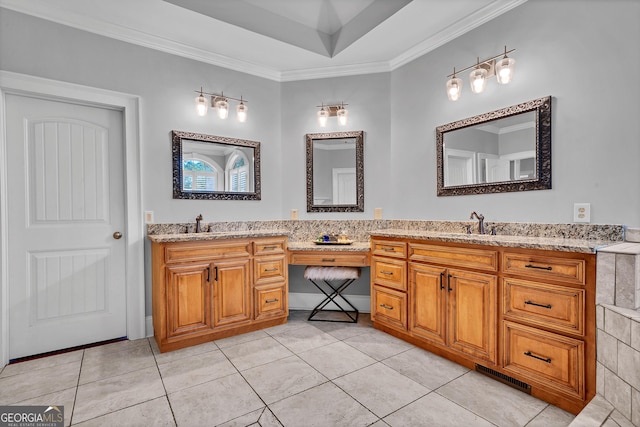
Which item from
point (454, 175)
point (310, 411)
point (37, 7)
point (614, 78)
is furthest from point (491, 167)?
point (37, 7)

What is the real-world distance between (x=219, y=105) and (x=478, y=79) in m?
2.39

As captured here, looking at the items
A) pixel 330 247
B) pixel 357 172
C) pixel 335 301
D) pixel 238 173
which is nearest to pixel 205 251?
pixel 238 173

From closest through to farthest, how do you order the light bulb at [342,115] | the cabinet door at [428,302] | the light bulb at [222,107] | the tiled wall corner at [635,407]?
the tiled wall corner at [635,407] < the cabinet door at [428,302] < the light bulb at [222,107] < the light bulb at [342,115]

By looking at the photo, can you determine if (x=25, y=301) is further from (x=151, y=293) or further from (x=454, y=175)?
(x=454, y=175)

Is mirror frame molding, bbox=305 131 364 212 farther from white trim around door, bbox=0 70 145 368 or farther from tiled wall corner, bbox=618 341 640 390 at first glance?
tiled wall corner, bbox=618 341 640 390

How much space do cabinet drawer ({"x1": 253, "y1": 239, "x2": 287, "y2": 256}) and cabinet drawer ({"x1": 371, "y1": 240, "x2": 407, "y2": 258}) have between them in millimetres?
887

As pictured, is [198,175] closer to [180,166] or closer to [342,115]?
[180,166]

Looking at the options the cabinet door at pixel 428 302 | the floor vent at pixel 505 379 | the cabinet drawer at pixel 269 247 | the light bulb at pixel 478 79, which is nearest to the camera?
the floor vent at pixel 505 379

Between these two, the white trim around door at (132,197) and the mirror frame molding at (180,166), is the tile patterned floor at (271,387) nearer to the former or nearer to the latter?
the white trim around door at (132,197)

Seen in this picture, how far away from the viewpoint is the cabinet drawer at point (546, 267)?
168 centimetres

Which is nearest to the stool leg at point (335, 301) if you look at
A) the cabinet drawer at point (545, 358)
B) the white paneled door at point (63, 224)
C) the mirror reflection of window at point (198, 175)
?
the cabinet drawer at point (545, 358)

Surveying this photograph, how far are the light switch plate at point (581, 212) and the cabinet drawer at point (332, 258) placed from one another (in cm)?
161

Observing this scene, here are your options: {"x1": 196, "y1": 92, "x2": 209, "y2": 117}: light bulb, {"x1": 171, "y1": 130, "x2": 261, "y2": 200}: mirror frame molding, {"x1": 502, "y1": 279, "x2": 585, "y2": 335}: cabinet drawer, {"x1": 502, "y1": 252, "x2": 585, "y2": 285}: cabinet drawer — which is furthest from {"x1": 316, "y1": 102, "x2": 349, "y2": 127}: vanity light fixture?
{"x1": 502, "y1": 279, "x2": 585, "y2": 335}: cabinet drawer

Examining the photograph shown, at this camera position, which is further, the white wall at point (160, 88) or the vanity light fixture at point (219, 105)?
the vanity light fixture at point (219, 105)
